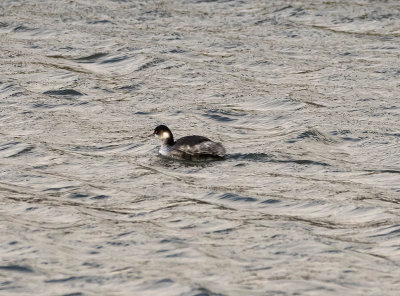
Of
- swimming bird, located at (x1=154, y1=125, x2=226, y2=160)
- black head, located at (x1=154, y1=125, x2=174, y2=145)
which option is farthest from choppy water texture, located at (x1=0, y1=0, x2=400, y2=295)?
black head, located at (x1=154, y1=125, x2=174, y2=145)

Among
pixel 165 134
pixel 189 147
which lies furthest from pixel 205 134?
pixel 189 147

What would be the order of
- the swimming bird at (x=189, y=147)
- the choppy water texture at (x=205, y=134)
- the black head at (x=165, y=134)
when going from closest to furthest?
the choppy water texture at (x=205, y=134) → the swimming bird at (x=189, y=147) → the black head at (x=165, y=134)

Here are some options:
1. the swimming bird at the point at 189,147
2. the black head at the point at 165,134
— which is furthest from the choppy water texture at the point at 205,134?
the black head at the point at 165,134

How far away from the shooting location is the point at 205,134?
17453mm

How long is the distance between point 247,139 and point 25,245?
5911 mm

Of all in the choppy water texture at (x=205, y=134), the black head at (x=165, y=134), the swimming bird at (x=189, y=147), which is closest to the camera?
the choppy water texture at (x=205, y=134)

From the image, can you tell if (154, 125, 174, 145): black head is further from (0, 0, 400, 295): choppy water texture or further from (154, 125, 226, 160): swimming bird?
(0, 0, 400, 295): choppy water texture

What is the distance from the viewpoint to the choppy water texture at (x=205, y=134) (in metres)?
11.2

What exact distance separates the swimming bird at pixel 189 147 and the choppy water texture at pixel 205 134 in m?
0.17

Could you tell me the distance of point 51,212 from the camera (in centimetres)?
1308

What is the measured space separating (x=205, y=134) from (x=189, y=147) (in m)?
1.96

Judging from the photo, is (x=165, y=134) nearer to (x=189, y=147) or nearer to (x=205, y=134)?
(x=189, y=147)

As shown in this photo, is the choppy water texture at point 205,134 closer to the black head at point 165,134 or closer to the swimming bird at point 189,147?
the swimming bird at point 189,147

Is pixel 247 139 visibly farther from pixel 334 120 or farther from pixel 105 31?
pixel 105 31
